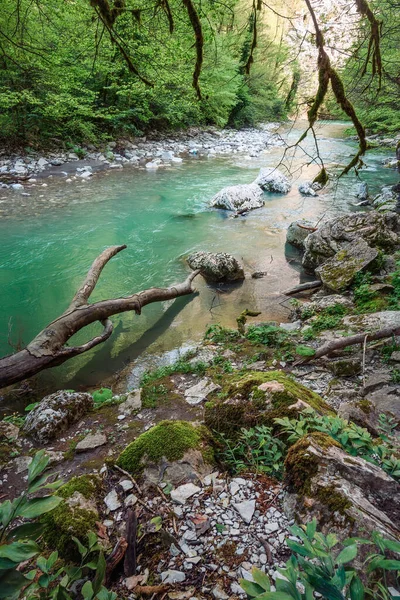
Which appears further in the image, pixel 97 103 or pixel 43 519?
pixel 97 103

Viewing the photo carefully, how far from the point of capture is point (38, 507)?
958 millimetres

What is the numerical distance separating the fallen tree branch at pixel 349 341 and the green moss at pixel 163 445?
2113 millimetres

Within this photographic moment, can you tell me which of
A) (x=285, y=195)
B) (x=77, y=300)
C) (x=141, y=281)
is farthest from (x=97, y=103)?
(x=77, y=300)

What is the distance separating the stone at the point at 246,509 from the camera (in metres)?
1.76

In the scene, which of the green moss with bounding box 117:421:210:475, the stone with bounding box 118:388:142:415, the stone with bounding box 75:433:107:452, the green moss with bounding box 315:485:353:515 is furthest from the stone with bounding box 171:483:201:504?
the stone with bounding box 118:388:142:415

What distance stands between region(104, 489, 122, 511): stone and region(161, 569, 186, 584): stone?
625mm

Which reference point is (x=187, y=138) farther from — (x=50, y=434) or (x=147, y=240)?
(x=50, y=434)

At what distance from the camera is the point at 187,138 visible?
73.5 feet

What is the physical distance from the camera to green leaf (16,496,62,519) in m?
0.93

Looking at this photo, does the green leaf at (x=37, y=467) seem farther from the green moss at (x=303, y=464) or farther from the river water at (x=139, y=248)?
the river water at (x=139, y=248)

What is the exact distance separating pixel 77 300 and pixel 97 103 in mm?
17728

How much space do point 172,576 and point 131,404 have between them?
241 cm

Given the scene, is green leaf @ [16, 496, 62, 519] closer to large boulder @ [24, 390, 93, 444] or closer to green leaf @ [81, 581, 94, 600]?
green leaf @ [81, 581, 94, 600]

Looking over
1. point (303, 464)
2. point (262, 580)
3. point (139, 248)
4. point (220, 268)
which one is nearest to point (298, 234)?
point (220, 268)
